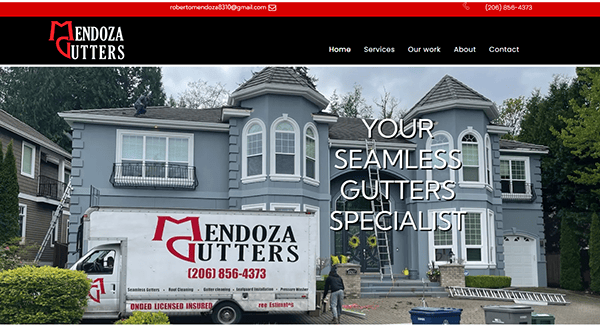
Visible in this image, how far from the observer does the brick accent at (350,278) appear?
1786 centimetres

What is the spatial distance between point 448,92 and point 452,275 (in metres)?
6.72

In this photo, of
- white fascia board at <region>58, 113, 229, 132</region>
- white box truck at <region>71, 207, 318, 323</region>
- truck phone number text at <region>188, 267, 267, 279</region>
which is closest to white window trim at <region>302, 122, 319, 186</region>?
white fascia board at <region>58, 113, 229, 132</region>

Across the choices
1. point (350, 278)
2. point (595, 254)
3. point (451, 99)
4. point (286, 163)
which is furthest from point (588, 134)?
point (286, 163)

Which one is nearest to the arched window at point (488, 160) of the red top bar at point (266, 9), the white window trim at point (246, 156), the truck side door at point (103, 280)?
the white window trim at point (246, 156)

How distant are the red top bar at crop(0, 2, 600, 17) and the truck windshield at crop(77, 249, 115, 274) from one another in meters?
6.40

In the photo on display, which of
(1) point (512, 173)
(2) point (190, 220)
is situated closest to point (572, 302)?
(1) point (512, 173)

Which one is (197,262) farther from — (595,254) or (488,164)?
(595,254)

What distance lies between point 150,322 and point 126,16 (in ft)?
15.1

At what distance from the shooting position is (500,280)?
19.6m

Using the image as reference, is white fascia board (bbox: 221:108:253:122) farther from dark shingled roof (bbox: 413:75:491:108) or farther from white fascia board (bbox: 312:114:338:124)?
dark shingled roof (bbox: 413:75:491:108)

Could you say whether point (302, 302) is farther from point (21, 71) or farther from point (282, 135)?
point (21, 71)

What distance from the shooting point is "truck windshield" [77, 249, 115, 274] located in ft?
41.7

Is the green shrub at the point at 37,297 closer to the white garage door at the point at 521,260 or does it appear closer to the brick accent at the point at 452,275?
the brick accent at the point at 452,275

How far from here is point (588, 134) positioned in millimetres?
22359
